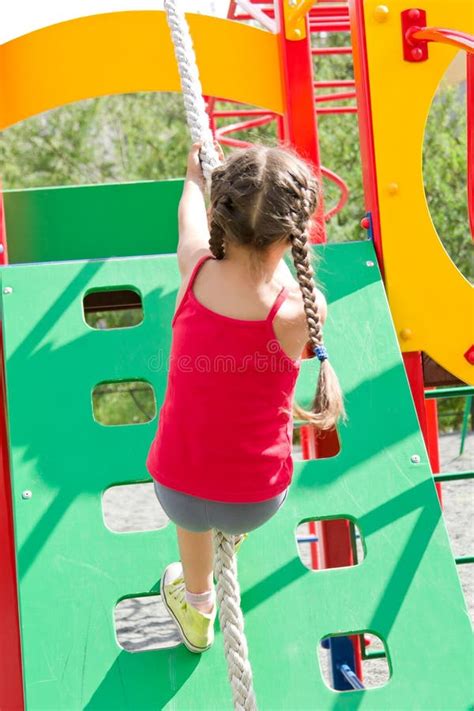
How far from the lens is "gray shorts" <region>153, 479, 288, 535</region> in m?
2.15

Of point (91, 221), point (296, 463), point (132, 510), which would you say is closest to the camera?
point (296, 463)

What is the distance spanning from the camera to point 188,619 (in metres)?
2.32

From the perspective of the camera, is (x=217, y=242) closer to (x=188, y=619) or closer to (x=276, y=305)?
(x=276, y=305)

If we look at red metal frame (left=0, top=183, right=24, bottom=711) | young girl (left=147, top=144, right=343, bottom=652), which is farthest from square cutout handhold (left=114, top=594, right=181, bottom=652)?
young girl (left=147, top=144, right=343, bottom=652)

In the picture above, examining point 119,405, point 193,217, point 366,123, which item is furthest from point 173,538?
point 119,405

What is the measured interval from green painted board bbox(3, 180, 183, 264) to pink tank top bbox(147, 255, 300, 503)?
149cm

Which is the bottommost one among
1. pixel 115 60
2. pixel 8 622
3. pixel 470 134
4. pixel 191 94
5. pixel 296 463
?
pixel 8 622

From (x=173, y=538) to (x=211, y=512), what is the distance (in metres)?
0.41

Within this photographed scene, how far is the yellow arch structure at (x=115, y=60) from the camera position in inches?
129

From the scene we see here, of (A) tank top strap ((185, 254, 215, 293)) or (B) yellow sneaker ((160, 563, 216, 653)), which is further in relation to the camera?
(B) yellow sneaker ((160, 563, 216, 653))

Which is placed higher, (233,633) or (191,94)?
(191,94)

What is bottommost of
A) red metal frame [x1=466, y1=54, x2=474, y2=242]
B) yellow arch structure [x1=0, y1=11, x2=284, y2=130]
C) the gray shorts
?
the gray shorts

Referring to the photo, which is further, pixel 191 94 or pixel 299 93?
pixel 299 93

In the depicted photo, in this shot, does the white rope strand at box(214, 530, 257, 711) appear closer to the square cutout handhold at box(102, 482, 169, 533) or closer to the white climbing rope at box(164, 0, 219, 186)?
the white climbing rope at box(164, 0, 219, 186)
